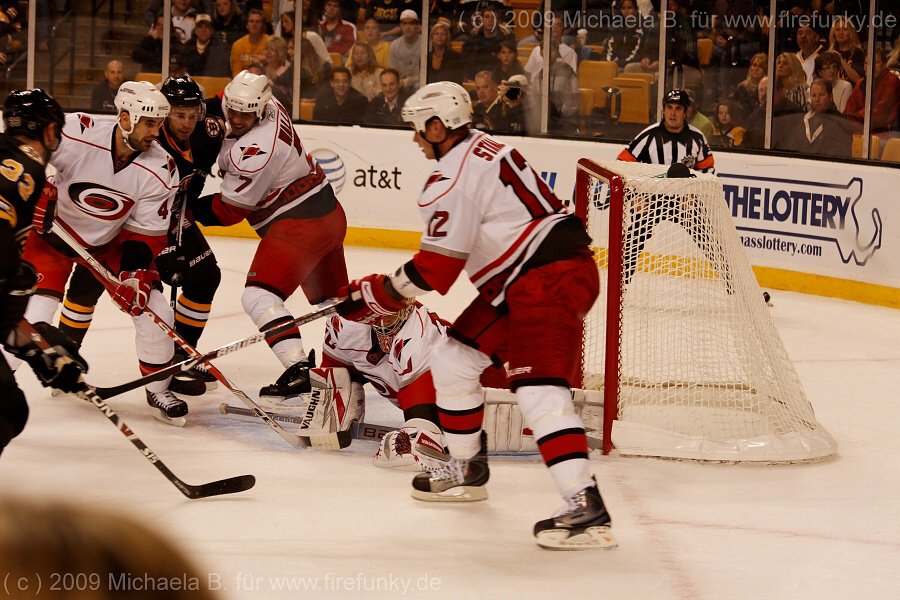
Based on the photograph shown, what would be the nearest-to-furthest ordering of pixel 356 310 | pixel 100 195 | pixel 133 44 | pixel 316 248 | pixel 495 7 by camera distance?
pixel 356 310 → pixel 100 195 → pixel 316 248 → pixel 495 7 → pixel 133 44

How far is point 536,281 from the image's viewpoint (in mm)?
2785

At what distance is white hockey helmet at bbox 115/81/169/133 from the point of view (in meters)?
3.60

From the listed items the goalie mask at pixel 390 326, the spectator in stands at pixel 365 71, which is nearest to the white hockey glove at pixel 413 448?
the goalie mask at pixel 390 326

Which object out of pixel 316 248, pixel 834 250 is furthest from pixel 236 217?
pixel 834 250

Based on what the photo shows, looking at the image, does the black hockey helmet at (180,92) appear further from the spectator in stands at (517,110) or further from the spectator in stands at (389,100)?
the spectator in stands at (389,100)

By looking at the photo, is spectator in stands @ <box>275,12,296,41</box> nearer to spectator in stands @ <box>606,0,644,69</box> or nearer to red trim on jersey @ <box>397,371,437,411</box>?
spectator in stands @ <box>606,0,644,69</box>

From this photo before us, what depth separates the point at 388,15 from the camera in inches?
309

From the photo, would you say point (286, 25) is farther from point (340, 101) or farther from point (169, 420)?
point (169, 420)

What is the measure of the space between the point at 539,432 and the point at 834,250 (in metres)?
3.84

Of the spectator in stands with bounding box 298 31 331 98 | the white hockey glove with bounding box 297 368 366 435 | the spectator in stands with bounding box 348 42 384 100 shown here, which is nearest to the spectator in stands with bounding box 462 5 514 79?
the spectator in stands with bounding box 348 42 384 100

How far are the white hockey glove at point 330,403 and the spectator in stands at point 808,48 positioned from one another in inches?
162

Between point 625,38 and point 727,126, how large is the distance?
2.81 feet

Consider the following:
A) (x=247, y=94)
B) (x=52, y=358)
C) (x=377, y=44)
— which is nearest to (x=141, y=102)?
(x=247, y=94)

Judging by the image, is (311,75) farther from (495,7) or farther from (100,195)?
(100,195)
